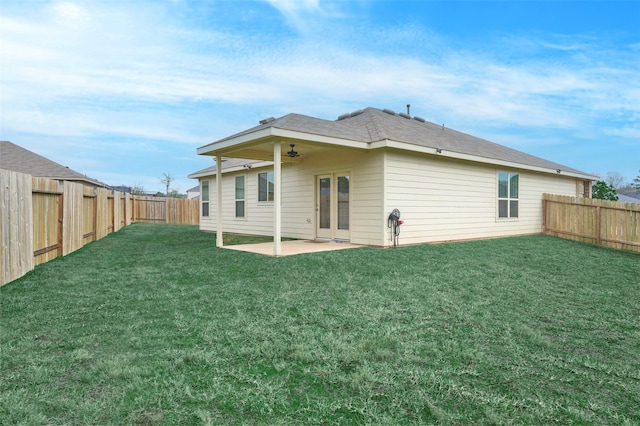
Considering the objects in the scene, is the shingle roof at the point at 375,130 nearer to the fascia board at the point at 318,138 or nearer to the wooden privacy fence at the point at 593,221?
the fascia board at the point at 318,138

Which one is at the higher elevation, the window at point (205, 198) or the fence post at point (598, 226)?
the window at point (205, 198)

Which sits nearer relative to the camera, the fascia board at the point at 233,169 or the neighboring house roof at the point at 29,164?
the fascia board at the point at 233,169

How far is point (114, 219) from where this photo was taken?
15344mm

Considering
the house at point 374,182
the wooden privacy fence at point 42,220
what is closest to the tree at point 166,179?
the wooden privacy fence at point 42,220

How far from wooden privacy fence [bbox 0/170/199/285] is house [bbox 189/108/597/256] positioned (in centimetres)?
337

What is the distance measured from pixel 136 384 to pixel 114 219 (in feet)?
48.8

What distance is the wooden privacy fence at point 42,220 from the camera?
555 centimetres

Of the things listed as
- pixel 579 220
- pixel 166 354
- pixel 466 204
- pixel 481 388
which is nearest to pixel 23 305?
pixel 166 354

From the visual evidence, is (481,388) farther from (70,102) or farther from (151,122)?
(151,122)

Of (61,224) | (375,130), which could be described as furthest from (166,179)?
(375,130)

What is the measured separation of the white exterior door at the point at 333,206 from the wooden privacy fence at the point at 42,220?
620 cm

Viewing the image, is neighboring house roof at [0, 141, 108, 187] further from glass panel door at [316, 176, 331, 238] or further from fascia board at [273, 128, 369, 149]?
fascia board at [273, 128, 369, 149]

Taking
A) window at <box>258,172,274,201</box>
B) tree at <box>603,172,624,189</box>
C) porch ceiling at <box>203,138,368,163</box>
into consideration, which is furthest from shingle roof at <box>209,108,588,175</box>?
tree at <box>603,172,624,189</box>

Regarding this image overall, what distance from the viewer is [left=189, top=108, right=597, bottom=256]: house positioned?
8.68 metres
